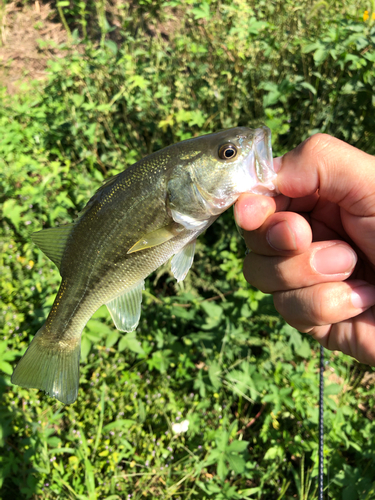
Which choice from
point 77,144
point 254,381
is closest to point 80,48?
point 77,144

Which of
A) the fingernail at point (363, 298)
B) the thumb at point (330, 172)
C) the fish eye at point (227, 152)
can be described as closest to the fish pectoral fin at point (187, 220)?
the fish eye at point (227, 152)

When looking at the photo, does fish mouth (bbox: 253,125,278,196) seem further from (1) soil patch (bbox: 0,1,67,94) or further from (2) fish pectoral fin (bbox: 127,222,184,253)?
(1) soil patch (bbox: 0,1,67,94)

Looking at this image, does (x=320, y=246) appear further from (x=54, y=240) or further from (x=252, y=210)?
(x=54, y=240)

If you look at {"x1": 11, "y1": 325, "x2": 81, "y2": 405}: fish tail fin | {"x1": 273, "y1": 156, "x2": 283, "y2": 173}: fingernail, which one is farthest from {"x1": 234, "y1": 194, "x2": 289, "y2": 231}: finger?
{"x1": 11, "y1": 325, "x2": 81, "y2": 405}: fish tail fin

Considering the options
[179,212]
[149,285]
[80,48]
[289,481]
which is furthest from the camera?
[80,48]

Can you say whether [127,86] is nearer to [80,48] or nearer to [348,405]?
[80,48]

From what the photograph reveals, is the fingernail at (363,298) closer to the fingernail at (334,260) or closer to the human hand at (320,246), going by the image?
the human hand at (320,246)
